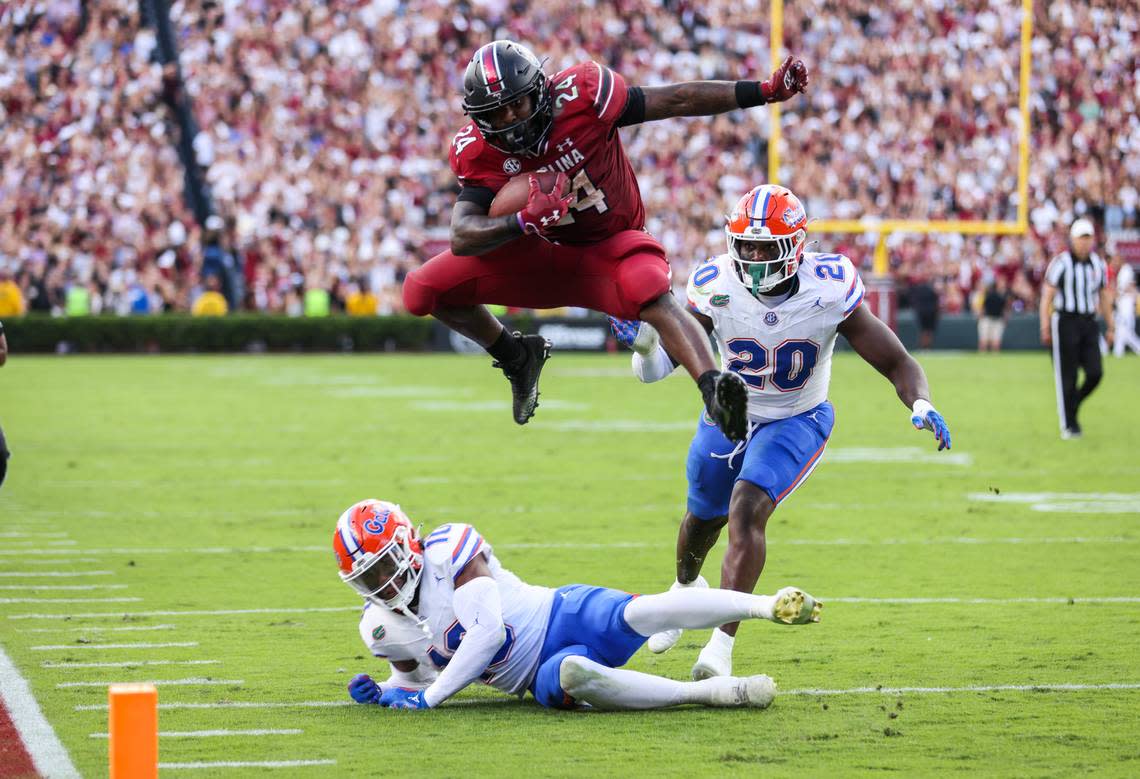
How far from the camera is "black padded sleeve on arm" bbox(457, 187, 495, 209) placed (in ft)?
21.2

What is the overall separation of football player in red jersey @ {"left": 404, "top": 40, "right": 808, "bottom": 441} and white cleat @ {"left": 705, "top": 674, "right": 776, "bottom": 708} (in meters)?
0.83

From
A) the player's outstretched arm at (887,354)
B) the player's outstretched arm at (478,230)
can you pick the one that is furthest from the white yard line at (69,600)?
the player's outstretched arm at (887,354)

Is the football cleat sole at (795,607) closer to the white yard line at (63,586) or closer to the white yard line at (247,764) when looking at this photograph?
the white yard line at (247,764)

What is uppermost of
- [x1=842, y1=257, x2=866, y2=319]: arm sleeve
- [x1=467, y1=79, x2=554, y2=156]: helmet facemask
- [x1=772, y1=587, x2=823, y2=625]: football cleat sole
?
[x1=467, y1=79, x2=554, y2=156]: helmet facemask

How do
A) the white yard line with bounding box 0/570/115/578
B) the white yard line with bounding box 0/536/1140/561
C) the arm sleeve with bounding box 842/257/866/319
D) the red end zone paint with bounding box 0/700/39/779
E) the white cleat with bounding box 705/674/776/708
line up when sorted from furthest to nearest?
1. the white yard line with bounding box 0/536/1140/561
2. the white yard line with bounding box 0/570/115/578
3. the arm sleeve with bounding box 842/257/866/319
4. the white cleat with bounding box 705/674/776/708
5. the red end zone paint with bounding box 0/700/39/779

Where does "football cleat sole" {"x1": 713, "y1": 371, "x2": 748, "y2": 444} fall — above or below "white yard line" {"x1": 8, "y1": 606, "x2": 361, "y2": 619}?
above

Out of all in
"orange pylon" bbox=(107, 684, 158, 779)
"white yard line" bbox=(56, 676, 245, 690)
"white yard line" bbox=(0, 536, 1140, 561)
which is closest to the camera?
"orange pylon" bbox=(107, 684, 158, 779)

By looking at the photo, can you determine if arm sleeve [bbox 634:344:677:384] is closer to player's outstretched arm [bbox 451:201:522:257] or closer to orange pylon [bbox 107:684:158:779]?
player's outstretched arm [bbox 451:201:522:257]

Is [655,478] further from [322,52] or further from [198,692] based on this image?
[322,52]

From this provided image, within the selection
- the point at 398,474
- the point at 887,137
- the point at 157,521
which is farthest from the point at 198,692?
the point at 887,137

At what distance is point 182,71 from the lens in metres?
27.8

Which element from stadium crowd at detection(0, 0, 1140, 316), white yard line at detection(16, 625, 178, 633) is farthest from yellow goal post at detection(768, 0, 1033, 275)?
white yard line at detection(16, 625, 178, 633)

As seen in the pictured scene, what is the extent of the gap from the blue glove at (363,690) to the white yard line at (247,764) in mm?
749

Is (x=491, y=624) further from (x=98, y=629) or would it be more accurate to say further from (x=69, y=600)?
(x=69, y=600)
